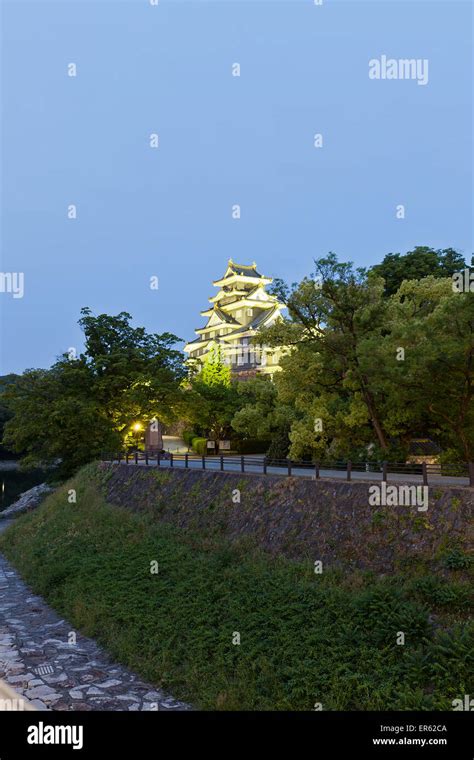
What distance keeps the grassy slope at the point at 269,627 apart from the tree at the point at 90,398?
15652 mm

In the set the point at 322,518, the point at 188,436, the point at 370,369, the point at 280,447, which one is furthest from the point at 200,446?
the point at 322,518

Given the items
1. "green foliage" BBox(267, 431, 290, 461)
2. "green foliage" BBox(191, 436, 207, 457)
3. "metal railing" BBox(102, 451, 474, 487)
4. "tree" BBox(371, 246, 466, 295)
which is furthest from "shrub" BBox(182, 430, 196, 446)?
"tree" BBox(371, 246, 466, 295)

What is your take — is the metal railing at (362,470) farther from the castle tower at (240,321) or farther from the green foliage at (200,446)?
the castle tower at (240,321)

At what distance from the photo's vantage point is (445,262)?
3244 cm

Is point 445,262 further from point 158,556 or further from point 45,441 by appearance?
point 45,441

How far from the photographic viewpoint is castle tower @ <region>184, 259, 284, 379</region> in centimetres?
6244

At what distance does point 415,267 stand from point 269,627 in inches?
982

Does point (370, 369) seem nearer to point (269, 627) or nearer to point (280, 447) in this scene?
point (269, 627)

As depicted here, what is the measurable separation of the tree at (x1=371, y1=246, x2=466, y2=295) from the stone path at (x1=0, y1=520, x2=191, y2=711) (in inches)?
983

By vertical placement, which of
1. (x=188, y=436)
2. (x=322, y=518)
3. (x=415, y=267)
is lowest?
(x=322, y=518)

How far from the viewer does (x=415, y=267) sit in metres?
31.2
